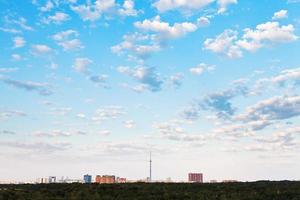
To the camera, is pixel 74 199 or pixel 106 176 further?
pixel 106 176

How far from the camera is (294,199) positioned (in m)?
29.8

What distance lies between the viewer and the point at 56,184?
42.6 meters

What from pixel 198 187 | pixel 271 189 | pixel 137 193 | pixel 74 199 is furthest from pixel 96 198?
pixel 271 189

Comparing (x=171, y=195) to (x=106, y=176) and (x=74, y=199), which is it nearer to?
(x=74, y=199)

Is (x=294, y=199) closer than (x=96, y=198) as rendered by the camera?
Yes

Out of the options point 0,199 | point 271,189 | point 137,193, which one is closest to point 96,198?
point 137,193

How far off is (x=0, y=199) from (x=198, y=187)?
55.6 ft

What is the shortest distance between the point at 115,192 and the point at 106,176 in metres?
48.0

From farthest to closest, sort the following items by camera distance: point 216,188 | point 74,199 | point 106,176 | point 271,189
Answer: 1. point 106,176
2. point 216,188
3. point 271,189
4. point 74,199

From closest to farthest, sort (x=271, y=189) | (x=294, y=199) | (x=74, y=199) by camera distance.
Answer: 1. (x=294, y=199)
2. (x=74, y=199)
3. (x=271, y=189)

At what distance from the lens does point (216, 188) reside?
38094 millimetres

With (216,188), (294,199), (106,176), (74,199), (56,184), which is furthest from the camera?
(106,176)

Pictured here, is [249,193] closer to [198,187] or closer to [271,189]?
[271,189]

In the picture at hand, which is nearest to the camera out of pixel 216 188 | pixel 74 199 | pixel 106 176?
pixel 74 199
